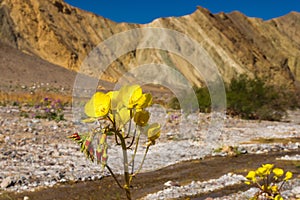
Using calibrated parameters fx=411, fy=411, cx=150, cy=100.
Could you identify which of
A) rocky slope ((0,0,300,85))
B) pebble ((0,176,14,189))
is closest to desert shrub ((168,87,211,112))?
pebble ((0,176,14,189))

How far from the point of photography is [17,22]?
47344mm

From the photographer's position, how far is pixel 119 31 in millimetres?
58188

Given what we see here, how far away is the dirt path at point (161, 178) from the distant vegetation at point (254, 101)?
41.3ft

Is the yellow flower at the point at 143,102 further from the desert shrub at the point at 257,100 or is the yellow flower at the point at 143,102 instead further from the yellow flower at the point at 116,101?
the desert shrub at the point at 257,100

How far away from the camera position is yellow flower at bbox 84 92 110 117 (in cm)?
127

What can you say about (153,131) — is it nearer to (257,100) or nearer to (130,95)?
(130,95)

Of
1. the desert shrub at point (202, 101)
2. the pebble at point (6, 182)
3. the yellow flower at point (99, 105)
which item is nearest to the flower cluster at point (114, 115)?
the yellow flower at point (99, 105)

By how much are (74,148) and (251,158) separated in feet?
14.5

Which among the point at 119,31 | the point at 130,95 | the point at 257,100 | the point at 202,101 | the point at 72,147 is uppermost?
the point at 119,31

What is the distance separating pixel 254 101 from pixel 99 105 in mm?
23553

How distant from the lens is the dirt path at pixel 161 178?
652 centimetres

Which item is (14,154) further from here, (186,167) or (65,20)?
(65,20)

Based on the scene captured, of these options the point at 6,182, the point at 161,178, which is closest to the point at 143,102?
the point at 6,182

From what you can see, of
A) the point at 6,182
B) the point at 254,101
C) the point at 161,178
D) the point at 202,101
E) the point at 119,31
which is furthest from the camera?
the point at 119,31
